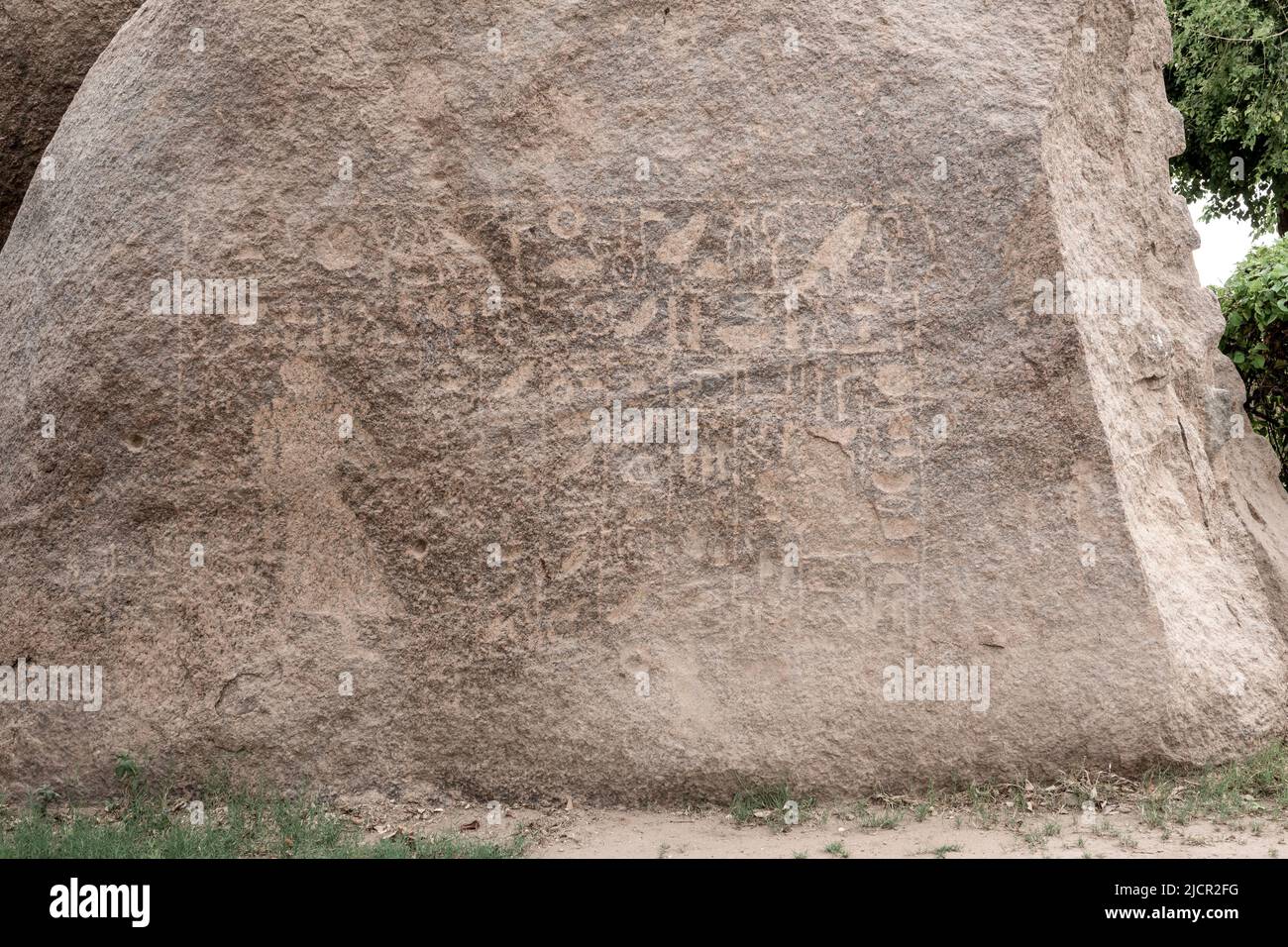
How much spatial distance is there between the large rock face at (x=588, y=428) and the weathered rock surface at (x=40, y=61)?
1.72 meters

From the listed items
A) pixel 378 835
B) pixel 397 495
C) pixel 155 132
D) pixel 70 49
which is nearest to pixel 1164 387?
pixel 397 495

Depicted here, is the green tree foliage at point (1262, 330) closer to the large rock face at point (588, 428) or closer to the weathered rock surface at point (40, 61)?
the large rock face at point (588, 428)

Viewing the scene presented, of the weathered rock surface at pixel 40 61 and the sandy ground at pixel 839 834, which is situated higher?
the weathered rock surface at pixel 40 61

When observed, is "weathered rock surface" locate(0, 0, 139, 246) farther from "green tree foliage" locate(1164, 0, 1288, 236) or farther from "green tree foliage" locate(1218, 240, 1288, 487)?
"green tree foliage" locate(1164, 0, 1288, 236)

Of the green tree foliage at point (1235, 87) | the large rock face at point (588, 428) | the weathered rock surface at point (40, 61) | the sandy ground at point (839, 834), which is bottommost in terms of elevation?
the sandy ground at point (839, 834)

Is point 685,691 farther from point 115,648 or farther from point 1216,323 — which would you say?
point 1216,323

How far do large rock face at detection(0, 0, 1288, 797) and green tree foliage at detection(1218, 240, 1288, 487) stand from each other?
8.30 feet

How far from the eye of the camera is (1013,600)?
5016mm

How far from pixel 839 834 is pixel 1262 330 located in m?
4.28

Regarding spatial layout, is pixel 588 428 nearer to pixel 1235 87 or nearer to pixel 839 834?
pixel 839 834

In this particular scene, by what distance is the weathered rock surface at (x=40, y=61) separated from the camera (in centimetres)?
665

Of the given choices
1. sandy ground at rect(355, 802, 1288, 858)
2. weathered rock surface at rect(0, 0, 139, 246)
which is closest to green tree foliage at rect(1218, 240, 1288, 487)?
sandy ground at rect(355, 802, 1288, 858)

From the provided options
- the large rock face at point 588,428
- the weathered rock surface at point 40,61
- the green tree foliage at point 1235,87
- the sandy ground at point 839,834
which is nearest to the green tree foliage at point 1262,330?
the large rock face at point 588,428

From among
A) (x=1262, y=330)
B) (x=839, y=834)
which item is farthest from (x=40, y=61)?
(x=1262, y=330)
